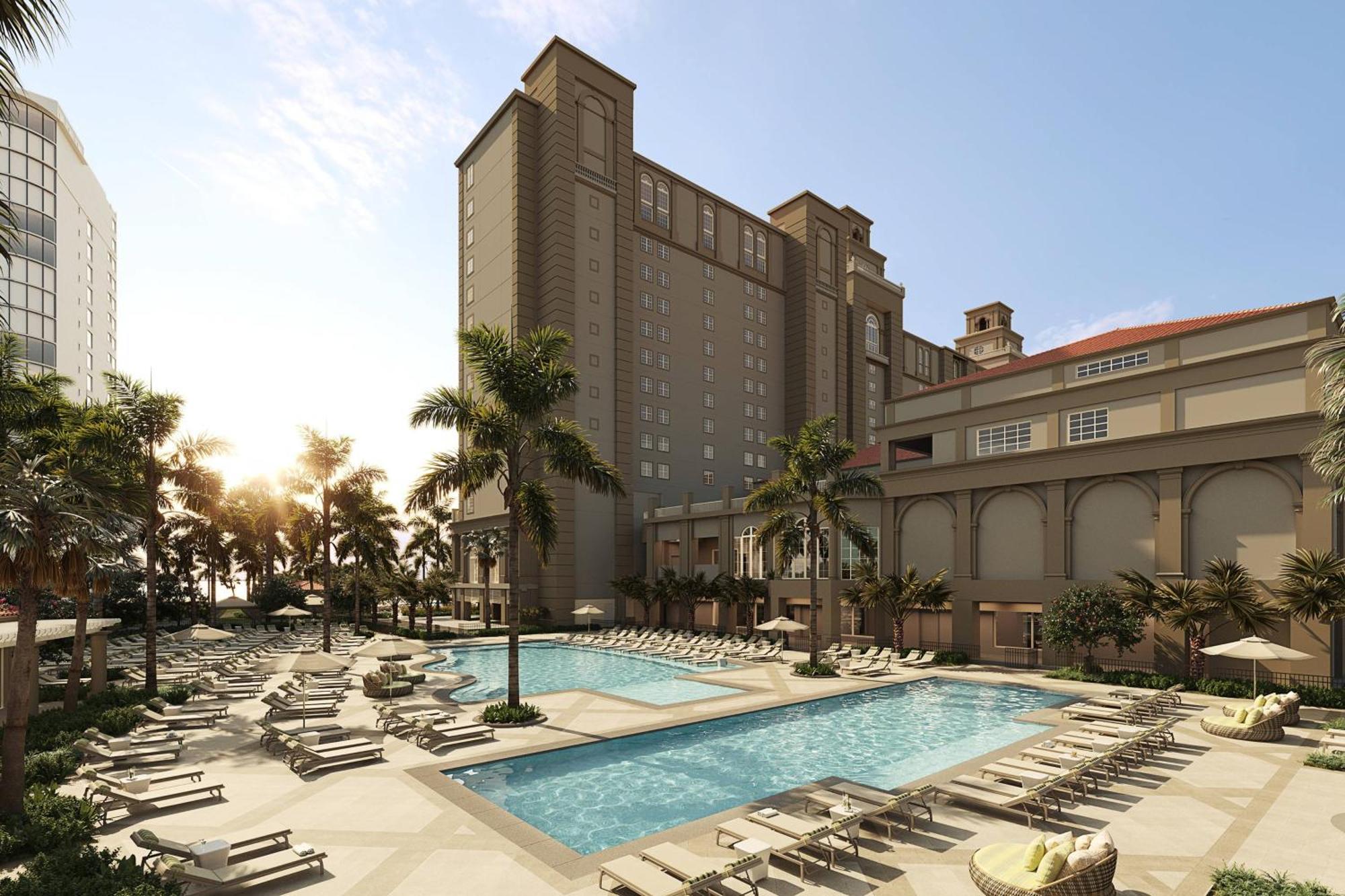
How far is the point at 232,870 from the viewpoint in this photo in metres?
9.94

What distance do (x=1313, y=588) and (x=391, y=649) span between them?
29455 mm

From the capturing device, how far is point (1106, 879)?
9031 mm

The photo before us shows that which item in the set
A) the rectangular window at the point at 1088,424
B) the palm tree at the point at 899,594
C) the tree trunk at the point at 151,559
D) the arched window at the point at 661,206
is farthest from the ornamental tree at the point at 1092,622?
the arched window at the point at 661,206

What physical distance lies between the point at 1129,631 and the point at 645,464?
1552 inches

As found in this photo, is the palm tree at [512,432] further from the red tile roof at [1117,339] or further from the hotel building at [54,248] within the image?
the hotel building at [54,248]

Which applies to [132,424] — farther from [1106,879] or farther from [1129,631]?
[1129,631]

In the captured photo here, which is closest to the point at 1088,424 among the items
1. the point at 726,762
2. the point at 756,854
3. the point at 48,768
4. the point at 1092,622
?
the point at 1092,622

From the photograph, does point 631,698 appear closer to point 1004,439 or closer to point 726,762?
point 726,762

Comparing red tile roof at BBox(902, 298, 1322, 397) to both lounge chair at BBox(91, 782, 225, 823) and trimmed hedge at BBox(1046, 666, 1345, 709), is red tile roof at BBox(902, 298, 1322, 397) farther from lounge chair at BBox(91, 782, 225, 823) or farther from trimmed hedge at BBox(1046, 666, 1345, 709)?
lounge chair at BBox(91, 782, 225, 823)

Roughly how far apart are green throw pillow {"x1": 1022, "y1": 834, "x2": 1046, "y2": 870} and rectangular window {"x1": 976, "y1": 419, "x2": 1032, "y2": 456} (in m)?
28.4

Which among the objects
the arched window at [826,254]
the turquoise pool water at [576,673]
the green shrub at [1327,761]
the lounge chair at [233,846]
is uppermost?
the arched window at [826,254]

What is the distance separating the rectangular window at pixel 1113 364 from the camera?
31.6 metres

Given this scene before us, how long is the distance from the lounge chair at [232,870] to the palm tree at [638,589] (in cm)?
4170

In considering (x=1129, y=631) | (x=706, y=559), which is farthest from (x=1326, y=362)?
(x=706, y=559)
